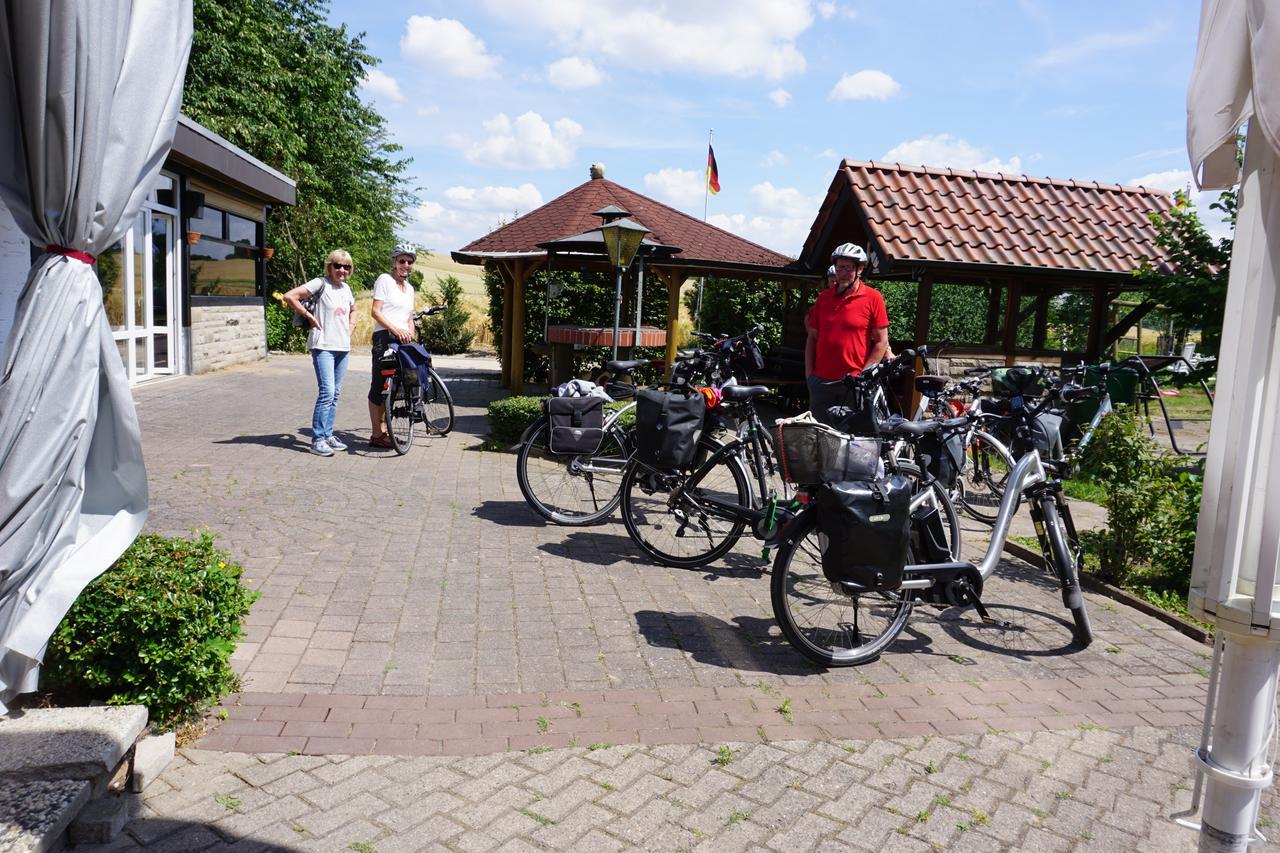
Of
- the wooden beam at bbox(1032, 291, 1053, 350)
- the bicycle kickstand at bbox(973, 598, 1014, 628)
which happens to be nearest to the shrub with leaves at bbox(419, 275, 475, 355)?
the wooden beam at bbox(1032, 291, 1053, 350)

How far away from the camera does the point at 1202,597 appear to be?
1.94 m

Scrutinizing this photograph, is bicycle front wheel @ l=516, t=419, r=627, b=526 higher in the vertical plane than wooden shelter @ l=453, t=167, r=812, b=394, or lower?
lower

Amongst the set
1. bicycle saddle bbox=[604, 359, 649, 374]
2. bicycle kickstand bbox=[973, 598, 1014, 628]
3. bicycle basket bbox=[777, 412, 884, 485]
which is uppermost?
bicycle saddle bbox=[604, 359, 649, 374]

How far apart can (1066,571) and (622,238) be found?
565cm

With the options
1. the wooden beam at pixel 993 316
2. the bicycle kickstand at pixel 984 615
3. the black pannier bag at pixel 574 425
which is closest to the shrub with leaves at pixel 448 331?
the wooden beam at pixel 993 316

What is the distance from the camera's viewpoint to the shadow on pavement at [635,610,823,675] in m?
4.20

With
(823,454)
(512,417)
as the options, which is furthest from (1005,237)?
(823,454)

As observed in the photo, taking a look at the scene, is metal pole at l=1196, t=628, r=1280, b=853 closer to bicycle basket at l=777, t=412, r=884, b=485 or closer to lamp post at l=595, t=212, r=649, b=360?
bicycle basket at l=777, t=412, r=884, b=485

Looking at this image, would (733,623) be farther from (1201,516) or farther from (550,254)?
(550,254)

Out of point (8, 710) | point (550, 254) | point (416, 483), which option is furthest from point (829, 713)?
point (550, 254)

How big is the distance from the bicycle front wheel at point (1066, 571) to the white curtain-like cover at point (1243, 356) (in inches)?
106

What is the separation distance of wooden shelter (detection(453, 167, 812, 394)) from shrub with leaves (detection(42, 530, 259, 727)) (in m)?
9.50

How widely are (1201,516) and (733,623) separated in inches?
117

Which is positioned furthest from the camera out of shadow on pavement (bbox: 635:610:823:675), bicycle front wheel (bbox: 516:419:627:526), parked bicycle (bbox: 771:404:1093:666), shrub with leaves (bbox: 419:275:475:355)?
shrub with leaves (bbox: 419:275:475:355)
